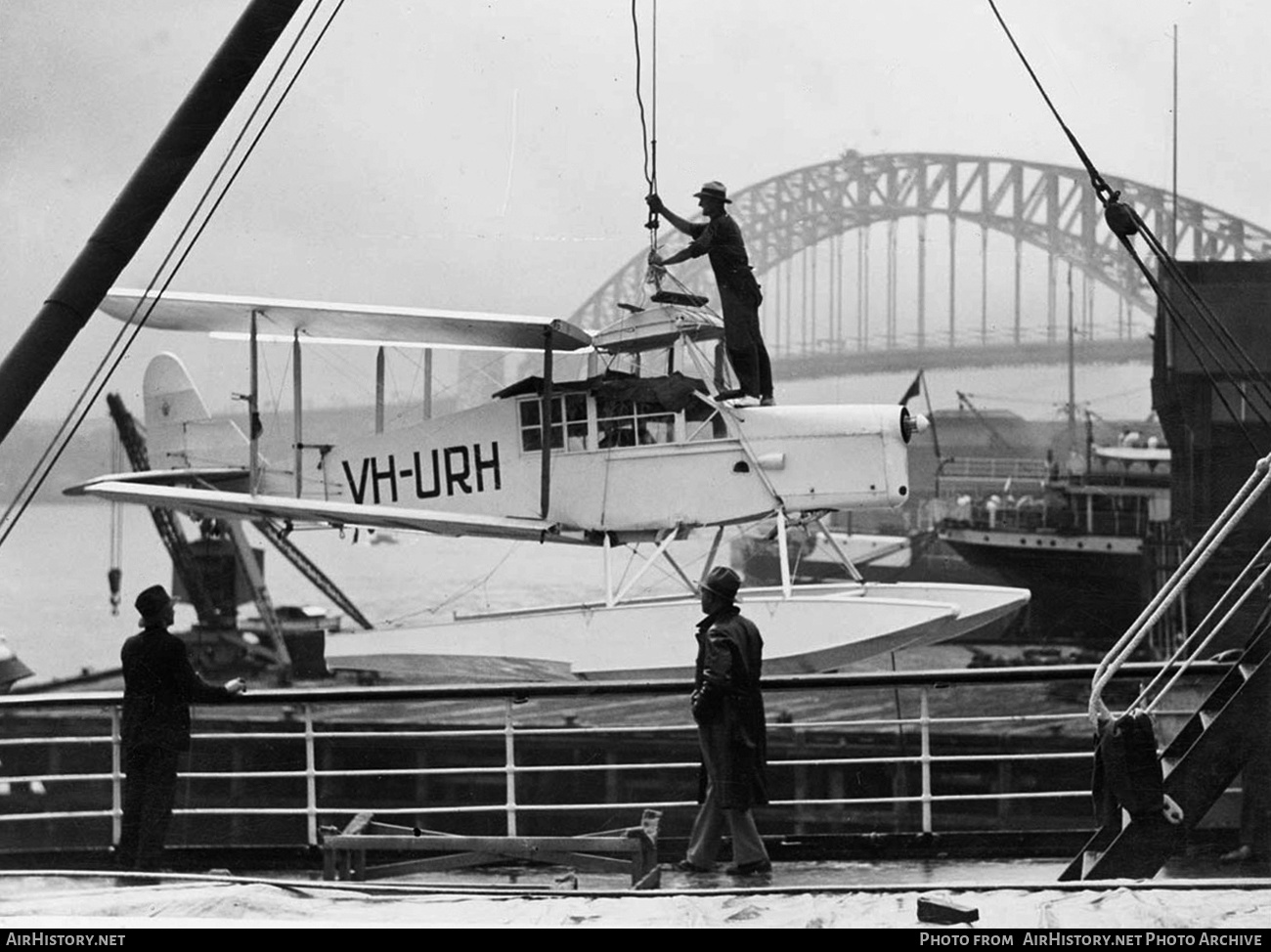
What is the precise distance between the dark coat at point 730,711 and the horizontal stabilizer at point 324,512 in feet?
20.7

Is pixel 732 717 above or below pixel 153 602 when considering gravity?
below

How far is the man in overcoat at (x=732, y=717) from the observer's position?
17.2 feet

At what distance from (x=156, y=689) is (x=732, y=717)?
93.9 inches

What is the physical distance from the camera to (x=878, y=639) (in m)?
10.1

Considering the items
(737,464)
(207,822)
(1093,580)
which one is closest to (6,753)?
(207,822)

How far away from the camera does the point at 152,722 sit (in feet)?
18.8

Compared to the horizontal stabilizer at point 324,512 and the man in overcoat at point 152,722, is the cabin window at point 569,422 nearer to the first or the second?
the horizontal stabilizer at point 324,512

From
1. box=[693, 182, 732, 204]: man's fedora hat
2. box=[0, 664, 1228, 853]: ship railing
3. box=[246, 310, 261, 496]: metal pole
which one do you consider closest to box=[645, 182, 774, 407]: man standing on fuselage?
box=[693, 182, 732, 204]: man's fedora hat

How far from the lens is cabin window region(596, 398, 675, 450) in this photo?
453 inches

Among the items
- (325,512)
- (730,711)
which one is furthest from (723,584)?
(325,512)

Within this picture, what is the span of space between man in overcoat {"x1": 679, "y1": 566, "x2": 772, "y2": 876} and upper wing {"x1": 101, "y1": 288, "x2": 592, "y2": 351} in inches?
219

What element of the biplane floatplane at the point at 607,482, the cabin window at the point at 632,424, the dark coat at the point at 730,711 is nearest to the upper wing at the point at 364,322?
the biplane floatplane at the point at 607,482

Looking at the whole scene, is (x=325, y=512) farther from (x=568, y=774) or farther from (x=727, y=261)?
(x=568, y=774)

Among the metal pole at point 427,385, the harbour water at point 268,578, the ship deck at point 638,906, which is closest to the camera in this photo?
the ship deck at point 638,906
